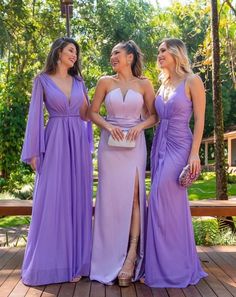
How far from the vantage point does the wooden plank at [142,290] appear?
3.52m

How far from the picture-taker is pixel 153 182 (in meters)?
3.87

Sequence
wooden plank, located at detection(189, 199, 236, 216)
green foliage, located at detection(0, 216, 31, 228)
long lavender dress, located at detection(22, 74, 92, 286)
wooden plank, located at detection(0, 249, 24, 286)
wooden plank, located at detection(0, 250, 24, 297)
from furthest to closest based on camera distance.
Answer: green foliage, located at detection(0, 216, 31, 228) < wooden plank, located at detection(189, 199, 236, 216) < wooden plank, located at detection(0, 249, 24, 286) < long lavender dress, located at detection(22, 74, 92, 286) < wooden plank, located at detection(0, 250, 24, 297)

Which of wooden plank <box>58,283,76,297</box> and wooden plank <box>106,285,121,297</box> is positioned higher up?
wooden plank <box>58,283,76,297</box>

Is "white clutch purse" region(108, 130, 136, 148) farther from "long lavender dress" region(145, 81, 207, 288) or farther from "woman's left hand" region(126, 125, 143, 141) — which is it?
"long lavender dress" region(145, 81, 207, 288)

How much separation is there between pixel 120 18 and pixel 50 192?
14.0 m

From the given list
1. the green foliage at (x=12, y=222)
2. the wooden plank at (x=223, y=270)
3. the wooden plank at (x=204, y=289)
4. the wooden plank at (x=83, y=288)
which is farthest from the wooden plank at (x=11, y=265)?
the green foliage at (x=12, y=222)

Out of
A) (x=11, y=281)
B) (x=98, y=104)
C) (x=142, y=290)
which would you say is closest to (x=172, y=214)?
(x=142, y=290)

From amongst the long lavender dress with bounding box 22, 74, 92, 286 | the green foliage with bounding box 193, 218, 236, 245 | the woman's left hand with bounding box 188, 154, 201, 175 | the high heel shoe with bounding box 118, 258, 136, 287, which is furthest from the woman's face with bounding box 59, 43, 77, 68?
the green foliage with bounding box 193, 218, 236, 245

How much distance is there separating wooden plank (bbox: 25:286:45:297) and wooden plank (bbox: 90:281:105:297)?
A: 0.39 m

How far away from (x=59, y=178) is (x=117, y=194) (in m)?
0.50

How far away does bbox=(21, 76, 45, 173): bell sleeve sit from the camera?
383 cm

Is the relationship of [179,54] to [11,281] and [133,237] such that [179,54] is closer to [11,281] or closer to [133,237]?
[133,237]

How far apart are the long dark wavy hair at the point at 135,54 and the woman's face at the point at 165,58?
193 mm

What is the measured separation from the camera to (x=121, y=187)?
12.7 ft
